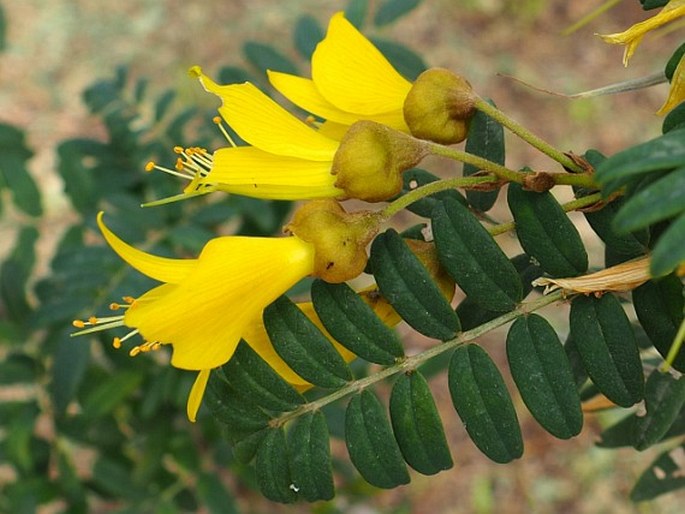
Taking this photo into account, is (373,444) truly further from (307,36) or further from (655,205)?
(307,36)

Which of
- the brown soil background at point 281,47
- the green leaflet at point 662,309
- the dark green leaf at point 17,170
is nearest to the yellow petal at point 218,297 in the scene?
the green leaflet at point 662,309

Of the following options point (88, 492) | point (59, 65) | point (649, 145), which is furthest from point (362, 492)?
point (59, 65)

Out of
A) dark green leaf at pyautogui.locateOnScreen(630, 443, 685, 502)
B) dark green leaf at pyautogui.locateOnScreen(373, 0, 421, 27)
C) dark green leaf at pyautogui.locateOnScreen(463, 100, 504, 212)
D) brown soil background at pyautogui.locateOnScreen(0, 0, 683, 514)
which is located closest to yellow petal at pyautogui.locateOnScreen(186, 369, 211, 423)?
dark green leaf at pyautogui.locateOnScreen(463, 100, 504, 212)

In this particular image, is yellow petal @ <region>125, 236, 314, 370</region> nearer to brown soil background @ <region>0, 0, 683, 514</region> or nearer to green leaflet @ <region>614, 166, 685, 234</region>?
green leaflet @ <region>614, 166, 685, 234</region>

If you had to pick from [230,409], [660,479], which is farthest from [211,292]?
[660,479]

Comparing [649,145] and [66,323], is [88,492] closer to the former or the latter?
[66,323]

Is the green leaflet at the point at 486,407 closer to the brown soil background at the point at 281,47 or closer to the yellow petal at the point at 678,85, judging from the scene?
the yellow petal at the point at 678,85
